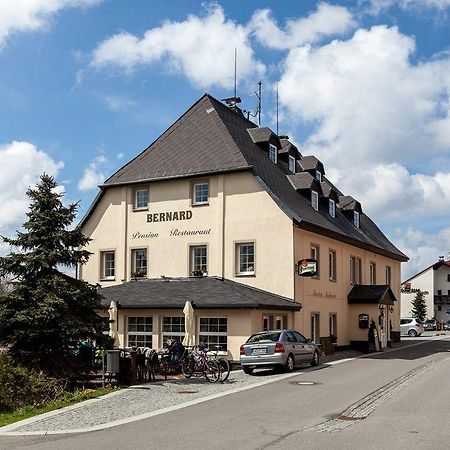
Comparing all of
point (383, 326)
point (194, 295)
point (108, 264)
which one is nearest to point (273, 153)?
point (108, 264)

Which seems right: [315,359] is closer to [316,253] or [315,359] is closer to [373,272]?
[316,253]

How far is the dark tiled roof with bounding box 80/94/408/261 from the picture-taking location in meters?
31.3

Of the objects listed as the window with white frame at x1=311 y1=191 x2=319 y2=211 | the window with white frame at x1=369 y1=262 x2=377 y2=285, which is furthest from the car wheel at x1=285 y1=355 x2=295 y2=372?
the window with white frame at x1=369 y1=262 x2=377 y2=285

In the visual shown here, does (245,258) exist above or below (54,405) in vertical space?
above

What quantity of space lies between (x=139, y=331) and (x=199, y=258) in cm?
448

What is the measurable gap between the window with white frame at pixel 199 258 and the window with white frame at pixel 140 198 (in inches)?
147

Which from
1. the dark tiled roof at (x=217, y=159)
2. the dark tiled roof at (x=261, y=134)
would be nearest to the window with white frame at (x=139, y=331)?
the dark tiled roof at (x=217, y=159)

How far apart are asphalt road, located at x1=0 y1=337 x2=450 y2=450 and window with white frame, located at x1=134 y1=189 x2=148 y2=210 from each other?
1592cm

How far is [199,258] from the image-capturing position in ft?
105

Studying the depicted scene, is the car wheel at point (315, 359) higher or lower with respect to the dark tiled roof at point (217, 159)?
lower

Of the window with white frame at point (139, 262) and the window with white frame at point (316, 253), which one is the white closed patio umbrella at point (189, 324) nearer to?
the window with white frame at point (139, 262)

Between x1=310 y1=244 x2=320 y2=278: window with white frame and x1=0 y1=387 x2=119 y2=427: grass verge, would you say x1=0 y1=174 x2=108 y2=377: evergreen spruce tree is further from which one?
x1=310 y1=244 x2=320 y2=278: window with white frame

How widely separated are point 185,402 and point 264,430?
182 inches

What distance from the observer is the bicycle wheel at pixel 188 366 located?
2156 cm
